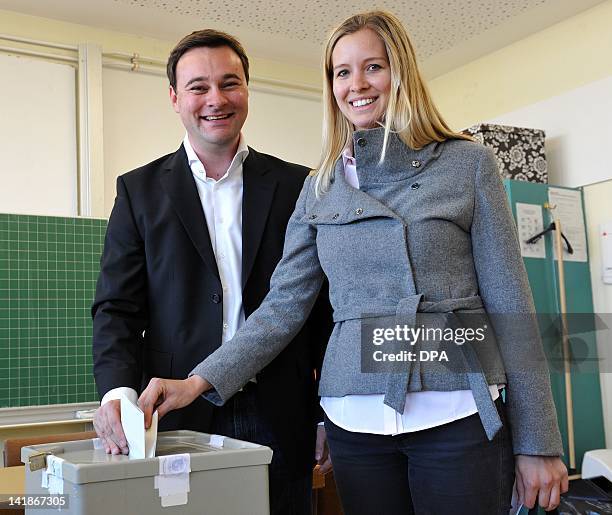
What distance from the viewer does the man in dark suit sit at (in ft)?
5.28

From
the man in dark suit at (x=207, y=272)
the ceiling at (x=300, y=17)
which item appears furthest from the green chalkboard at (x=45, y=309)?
the man in dark suit at (x=207, y=272)

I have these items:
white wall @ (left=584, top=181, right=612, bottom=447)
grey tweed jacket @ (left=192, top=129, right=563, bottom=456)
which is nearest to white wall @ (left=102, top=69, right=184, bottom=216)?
white wall @ (left=584, top=181, right=612, bottom=447)

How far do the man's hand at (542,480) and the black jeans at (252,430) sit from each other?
54cm

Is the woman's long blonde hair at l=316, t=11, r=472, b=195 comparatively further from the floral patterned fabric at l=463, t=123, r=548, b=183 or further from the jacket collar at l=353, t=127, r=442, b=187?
the floral patterned fabric at l=463, t=123, r=548, b=183

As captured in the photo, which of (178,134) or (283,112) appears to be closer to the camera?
(178,134)

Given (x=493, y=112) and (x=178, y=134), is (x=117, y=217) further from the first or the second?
(x=493, y=112)

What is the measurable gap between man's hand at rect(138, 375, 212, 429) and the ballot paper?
44 millimetres

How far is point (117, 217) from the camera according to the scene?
1.72 meters

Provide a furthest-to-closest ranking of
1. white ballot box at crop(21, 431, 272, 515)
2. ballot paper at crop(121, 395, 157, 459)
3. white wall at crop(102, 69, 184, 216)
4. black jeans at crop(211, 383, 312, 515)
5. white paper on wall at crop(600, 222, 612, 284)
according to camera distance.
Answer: white wall at crop(102, 69, 184, 216) → white paper on wall at crop(600, 222, 612, 284) → black jeans at crop(211, 383, 312, 515) → ballot paper at crop(121, 395, 157, 459) → white ballot box at crop(21, 431, 272, 515)

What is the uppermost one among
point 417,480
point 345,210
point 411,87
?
point 411,87

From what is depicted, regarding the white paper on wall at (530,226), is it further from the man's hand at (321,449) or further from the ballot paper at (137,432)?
the ballot paper at (137,432)

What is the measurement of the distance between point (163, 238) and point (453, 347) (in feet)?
2.35

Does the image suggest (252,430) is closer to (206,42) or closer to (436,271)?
(436,271)

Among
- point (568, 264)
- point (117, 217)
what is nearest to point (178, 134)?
point (568, 264)
